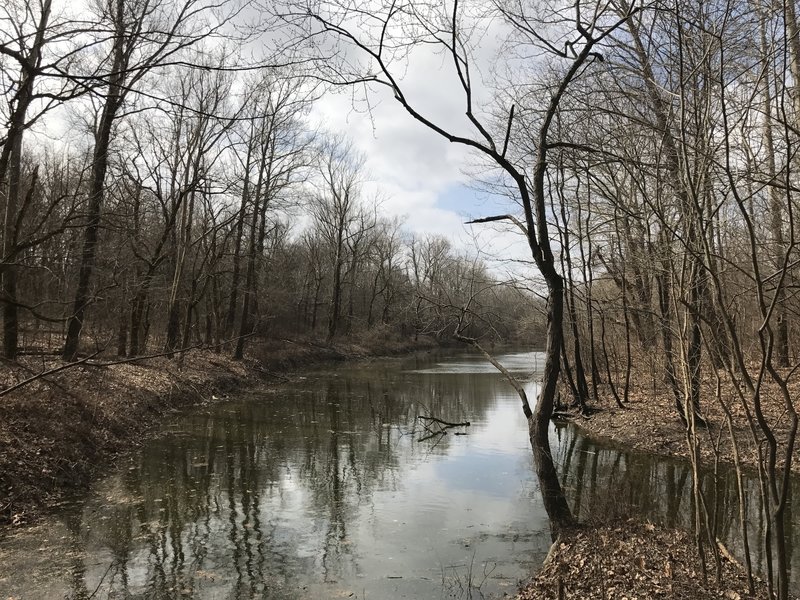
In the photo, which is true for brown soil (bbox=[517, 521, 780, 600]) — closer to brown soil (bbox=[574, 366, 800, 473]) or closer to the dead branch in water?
brown soil (bbox=[574, 366, 800, 473])

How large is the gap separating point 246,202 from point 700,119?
2318cm

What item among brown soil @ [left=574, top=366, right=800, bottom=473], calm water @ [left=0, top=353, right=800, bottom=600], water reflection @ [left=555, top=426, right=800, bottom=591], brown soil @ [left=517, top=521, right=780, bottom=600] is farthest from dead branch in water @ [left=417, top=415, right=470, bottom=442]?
brown soil @ [left=517, top=521, right=780, bottom=600]

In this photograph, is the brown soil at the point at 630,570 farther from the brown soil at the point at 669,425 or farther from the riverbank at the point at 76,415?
the brown soil at the point at 669,425

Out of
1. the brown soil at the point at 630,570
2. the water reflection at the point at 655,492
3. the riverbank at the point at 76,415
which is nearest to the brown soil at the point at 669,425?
the water reflection at the point at 655,492

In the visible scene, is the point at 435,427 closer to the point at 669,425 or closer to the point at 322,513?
the point at 669,425

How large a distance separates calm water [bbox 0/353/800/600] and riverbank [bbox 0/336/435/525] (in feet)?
1.68

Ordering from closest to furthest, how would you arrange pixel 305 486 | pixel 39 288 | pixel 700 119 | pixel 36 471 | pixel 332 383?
pixel 700 119 → pixel 36 471 → pixel 305 486 → pixel 39 288 → pixel 332 383

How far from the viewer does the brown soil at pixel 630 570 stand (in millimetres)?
5125

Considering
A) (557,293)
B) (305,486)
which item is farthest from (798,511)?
(305,486)

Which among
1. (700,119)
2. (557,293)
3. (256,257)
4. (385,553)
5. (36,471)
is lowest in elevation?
(385,553)

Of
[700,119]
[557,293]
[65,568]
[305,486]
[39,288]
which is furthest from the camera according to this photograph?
[39,288]

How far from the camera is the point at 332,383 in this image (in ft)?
84.2

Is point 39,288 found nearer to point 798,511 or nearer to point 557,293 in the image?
point 557,293

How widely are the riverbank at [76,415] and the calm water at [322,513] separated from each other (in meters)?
0.51
